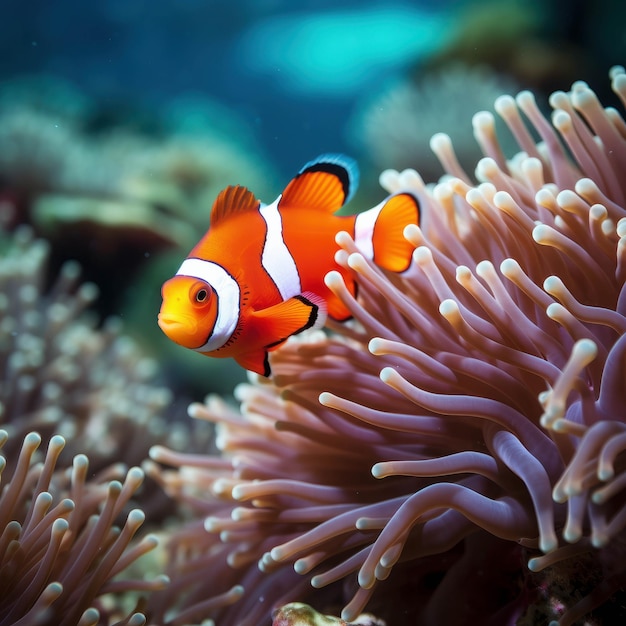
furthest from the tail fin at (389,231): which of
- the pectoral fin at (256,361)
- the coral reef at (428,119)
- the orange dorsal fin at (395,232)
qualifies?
Result: the coral reef at (428,119)

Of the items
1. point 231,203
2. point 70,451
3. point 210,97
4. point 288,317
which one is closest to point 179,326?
point 288,317

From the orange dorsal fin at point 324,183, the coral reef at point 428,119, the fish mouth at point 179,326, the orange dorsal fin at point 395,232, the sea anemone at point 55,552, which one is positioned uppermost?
the coral reef at point 428,119

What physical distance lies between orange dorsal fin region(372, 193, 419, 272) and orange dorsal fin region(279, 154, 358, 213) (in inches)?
3.9

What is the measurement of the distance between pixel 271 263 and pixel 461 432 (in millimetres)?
466

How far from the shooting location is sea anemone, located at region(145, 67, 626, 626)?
35.4 inches

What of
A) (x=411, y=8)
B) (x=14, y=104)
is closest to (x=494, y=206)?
(x=14, y=104)

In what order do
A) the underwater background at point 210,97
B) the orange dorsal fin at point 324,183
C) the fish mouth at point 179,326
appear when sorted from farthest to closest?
1. the underwater background at point 210,97
2. the orange dorsal fin at point 324,183
3. the fish mouth at point 179,326

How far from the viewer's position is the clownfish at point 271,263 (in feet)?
3.43

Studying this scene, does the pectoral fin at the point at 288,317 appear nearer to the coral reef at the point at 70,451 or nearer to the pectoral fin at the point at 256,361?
the pectoral fin at the point at 256,361

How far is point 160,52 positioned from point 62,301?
11.4 feet

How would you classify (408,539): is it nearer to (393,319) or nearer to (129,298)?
(393,319)

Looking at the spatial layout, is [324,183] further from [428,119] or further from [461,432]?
[428,119]

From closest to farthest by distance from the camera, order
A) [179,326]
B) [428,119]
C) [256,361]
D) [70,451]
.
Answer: [179,326] < [256,361] < [70,451] < [428,119]

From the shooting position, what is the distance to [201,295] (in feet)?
3.41
